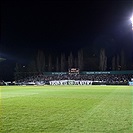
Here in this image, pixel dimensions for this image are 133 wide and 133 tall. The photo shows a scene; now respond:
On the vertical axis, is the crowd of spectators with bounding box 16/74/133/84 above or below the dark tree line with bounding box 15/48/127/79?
below

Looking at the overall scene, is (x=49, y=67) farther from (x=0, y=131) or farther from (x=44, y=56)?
(x=0, y=131)

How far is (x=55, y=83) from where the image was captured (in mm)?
78438

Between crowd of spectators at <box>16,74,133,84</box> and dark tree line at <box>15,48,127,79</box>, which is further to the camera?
dark tree line at <box>15,48,127,79</box>

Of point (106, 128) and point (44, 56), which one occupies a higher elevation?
point (44, 56)

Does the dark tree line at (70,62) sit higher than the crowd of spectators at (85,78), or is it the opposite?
the dark tree line at (70,62)

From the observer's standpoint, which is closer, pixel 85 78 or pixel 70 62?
pixel 85 78

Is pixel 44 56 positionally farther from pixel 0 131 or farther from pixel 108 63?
pixel 0 131

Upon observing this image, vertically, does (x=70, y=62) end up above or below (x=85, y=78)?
above

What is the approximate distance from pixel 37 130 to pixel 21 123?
158cm

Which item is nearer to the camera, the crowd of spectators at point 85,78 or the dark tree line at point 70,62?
the crowd of spectators at point 85,78

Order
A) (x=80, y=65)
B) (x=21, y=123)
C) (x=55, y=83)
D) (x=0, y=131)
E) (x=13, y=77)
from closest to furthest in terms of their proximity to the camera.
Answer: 1. (x=0, y=131)
2. (x=21, y=123)
3. (x=55, y=83)
4. (x=13, y=77)
5. (x=80, y=65)

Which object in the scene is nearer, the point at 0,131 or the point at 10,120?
the point at 0,131

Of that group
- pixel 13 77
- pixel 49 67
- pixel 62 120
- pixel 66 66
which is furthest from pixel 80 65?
pixel 62 120

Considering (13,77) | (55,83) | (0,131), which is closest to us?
(0,131)
